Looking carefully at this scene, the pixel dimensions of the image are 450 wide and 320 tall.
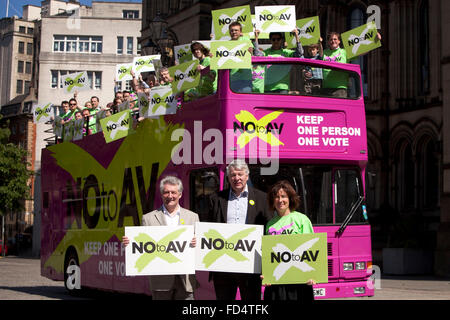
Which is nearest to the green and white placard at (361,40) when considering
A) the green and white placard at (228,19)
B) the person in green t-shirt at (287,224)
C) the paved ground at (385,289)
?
the green and white placard at (228,19)

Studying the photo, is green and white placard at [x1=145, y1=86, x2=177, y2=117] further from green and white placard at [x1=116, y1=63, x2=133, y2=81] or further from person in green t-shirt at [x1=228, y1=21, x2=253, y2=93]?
green and white placard at [x1=116, y1=63, x2=133, y2=81]

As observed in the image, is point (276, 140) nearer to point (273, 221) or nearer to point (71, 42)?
point (273, 221)

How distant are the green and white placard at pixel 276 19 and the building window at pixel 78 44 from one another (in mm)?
73256

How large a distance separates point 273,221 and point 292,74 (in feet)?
17.2

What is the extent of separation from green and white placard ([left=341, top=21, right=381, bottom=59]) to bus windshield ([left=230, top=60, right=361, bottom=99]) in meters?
1.26

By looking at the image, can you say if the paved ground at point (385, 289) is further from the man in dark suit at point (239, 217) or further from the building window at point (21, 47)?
the building window at point (21, 47)

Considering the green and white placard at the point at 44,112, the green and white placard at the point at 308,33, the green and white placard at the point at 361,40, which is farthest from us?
the green and white placard at the point at 44,112

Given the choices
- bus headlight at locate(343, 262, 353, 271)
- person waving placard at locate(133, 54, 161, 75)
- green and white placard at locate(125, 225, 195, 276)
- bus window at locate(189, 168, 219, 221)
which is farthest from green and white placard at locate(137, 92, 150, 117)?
green and white placard at locate(125, 225, 195, 276)

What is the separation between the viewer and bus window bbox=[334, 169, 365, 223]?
1271 centimetres

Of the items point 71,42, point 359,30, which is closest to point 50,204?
point 359,30

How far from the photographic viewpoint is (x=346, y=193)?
1280 cm

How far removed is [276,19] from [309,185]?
10.7 ft

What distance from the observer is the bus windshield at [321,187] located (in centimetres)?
1227

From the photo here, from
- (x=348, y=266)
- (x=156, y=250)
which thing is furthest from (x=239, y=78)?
(x=156, y=250)
